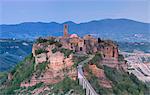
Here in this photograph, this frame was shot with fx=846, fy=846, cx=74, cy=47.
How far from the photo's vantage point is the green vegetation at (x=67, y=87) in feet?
137

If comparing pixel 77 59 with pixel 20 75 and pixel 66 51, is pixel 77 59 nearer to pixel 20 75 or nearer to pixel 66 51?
pixel 66 51

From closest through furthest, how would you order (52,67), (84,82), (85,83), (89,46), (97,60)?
(85,83)
(84,82)
(52,67)
(97,60)
(89,46)

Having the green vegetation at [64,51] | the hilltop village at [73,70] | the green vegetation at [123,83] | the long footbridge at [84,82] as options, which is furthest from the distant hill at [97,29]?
Result: the long footbridge at [84,82]

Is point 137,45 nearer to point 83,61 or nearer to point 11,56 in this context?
point 11,56

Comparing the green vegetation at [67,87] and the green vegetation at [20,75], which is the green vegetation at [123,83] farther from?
the green vegetation at [20,75]

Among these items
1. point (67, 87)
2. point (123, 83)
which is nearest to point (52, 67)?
point (67, 87)

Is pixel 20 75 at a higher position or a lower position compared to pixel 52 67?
lower

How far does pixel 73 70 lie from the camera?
4300 cm

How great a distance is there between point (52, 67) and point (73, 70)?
1.82 m

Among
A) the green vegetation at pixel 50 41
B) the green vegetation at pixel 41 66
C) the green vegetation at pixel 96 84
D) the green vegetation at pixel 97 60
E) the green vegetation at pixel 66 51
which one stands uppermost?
the green vegetation at pixel 50 41

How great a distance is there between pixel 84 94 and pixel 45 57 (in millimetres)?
5387

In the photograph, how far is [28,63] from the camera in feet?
158

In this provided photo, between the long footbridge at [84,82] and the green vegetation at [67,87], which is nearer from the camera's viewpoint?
the long footbridge at [84,82]

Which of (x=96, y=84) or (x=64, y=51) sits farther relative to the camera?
(x=64, y=51)
